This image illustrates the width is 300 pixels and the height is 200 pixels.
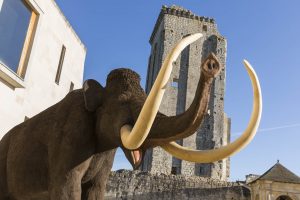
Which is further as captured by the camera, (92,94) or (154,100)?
(92,94)

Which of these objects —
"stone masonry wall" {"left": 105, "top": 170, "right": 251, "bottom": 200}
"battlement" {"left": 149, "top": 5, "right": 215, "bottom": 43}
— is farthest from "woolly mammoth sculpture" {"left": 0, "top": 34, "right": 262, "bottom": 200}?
"battlement" {"left": 149, "top": 5, "right": 215, "bottom": 43}

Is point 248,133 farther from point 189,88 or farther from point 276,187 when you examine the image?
point 189,88

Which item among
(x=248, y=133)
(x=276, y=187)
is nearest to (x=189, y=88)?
(x=276, y=187)

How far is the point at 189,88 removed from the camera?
4178 cm

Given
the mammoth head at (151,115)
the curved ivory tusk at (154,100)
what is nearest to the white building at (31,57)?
the mammoth head at (151,115)

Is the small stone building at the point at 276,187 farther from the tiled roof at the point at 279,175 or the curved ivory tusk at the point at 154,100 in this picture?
the curved ivory tusk at the point at 154,100

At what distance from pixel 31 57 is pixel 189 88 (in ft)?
116

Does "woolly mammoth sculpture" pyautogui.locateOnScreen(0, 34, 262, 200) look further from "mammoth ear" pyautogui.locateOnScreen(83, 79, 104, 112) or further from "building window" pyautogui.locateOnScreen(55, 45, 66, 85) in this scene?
"building window" pyautogui.locateOnScreen(55, 45, 66, 85)

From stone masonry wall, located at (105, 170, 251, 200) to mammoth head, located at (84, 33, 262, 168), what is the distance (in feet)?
75.5

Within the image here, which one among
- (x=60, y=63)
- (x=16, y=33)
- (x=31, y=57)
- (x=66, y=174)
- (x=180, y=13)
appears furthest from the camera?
(x=180, y=13)

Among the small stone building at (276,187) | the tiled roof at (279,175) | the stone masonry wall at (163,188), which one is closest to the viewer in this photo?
the small stone building at (276,187)

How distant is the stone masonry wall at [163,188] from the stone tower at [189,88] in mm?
10687

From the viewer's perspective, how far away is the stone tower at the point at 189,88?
3875 centimetres

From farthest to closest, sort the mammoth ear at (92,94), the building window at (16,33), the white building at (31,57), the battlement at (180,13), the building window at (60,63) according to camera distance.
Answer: the battlement at (180,13) < the building window at (60,63) < the white building at (31,57) < the building window at (16,33) < the mammoth ear at (92,94)
